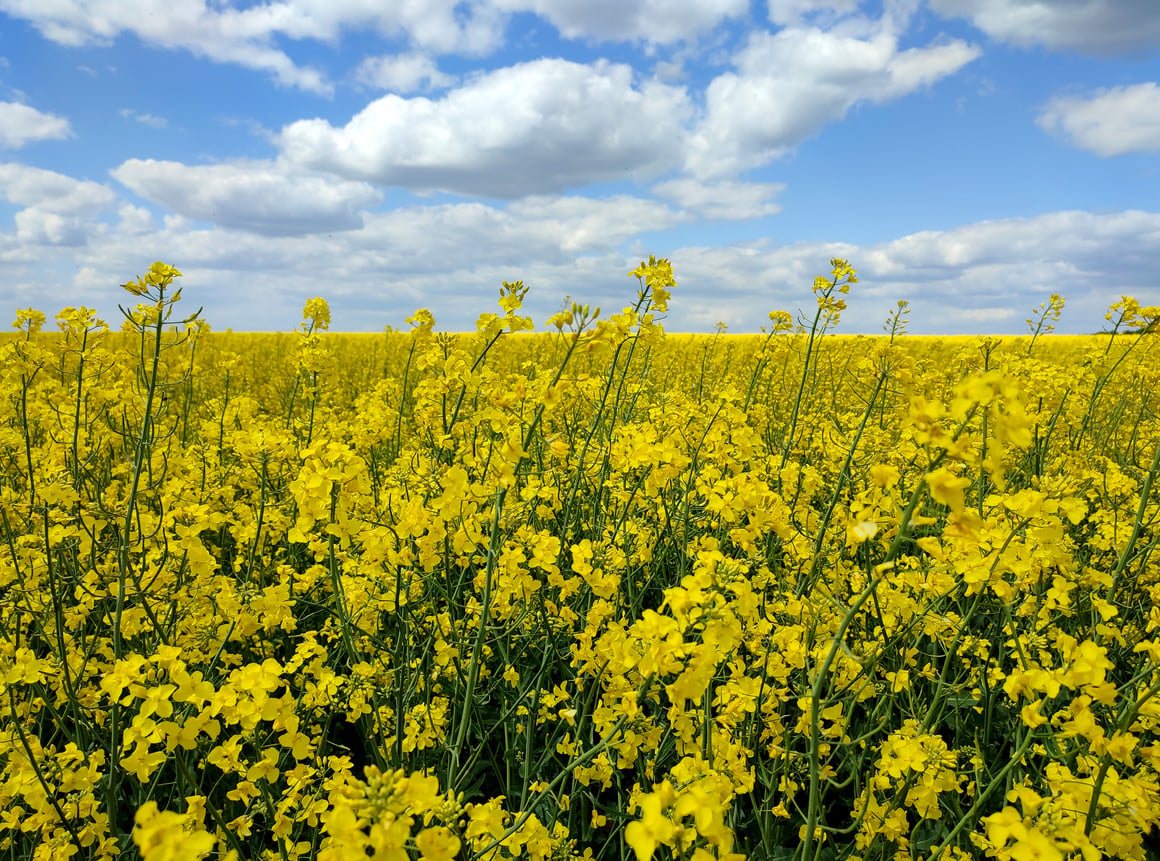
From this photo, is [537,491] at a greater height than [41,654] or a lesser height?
greater

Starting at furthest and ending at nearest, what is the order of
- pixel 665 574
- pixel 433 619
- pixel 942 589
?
pixel 665 574, pixel 433 619, pixel 942 589

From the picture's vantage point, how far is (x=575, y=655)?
7.38 ft

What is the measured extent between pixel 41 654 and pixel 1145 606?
19.6 ft

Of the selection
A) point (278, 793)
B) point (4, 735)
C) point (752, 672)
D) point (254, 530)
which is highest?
point (254, 530)

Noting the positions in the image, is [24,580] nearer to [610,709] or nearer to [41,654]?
[41,654]

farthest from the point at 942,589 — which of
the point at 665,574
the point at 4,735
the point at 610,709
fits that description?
the point at 4,735

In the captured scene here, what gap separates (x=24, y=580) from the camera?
9.48 ft

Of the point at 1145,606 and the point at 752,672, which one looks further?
the point at 1145,606

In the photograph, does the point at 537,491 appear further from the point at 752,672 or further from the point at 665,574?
the point at 665,574

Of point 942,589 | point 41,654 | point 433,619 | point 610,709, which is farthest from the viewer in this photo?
point 41,654

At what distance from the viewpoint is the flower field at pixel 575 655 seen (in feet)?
4.72

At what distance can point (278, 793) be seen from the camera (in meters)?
2.37

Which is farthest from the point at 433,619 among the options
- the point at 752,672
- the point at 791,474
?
the point at 791,474

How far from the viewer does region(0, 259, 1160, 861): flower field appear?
144 cm
